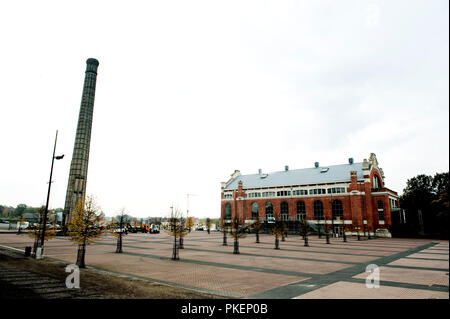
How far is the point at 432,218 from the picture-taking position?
5456 cm

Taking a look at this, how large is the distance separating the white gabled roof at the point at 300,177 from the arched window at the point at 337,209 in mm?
5050

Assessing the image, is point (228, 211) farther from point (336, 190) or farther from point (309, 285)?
point (309, 285)

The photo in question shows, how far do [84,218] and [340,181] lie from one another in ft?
185

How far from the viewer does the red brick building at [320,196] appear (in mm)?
56344

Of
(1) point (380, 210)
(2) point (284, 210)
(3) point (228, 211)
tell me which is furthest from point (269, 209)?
(1) point (380, 210)

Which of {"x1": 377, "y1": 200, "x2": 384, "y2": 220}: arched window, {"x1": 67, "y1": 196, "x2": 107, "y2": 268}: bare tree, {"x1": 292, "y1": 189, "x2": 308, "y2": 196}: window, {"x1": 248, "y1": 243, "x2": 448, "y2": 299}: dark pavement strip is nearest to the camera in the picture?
{"x1": 248, "y1": 243, "x2": 448, "y2": 299}: dark pavement strip

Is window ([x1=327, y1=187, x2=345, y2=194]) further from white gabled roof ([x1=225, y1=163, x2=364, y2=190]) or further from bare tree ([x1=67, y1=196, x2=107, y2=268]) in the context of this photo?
bare tree ([x1=67, y1=196, x2=107, y2=268])

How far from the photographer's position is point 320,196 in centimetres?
6225

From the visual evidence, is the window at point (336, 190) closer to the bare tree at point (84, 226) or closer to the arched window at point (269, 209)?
the arched window at point (269, 209)

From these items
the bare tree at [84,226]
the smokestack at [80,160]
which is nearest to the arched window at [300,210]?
the smokestack at [80,160]

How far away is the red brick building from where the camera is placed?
5634 centimetres

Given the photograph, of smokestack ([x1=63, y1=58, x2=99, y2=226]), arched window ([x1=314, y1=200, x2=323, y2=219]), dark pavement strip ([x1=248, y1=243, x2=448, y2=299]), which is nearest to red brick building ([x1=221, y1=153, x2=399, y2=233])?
arched window ([x1=314, y1=200, x2=323, y2=219])

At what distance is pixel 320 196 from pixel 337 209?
4.77m

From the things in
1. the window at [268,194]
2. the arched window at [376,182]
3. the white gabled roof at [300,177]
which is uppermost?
the white gabled roof at [300,177]
